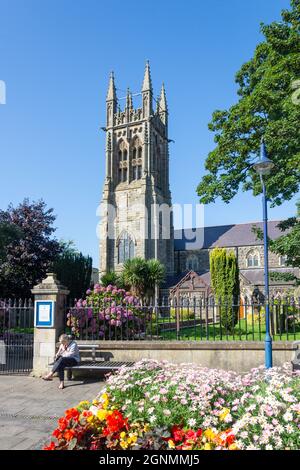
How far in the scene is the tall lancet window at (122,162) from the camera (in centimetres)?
5653

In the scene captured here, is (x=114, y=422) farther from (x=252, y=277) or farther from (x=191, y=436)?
(x=252, y=277)

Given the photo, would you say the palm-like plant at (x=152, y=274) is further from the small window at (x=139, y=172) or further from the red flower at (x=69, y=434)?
the red flower at (x=69, y=434)

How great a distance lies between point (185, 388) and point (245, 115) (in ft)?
50.5

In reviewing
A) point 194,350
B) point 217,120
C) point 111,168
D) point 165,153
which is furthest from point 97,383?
point 165,153

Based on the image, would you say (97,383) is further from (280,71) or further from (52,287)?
(280,71)

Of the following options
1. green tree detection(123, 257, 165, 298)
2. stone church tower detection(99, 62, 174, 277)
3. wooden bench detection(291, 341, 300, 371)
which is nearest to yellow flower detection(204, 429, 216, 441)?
wooden bench detection(291, 341, 300, 371)

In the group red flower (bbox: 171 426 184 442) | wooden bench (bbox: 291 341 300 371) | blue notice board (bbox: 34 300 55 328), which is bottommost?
wooden bench (bbox: 291 341 300 371)

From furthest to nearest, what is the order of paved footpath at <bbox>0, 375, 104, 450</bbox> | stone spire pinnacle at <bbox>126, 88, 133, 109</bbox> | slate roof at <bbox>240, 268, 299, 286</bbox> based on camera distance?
stone spire pinnacle at <bbox>126, 88, 133, 109</bbox>, slate roof at <bbox>240, 268, 299, 286</bbox>, paved footpath at <bbox>0, 375, 104, 450</bbox>

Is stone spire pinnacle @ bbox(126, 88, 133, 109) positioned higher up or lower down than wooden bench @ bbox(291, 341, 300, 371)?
higher up

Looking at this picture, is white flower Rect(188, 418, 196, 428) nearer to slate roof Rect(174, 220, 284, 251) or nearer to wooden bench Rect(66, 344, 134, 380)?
wooden bench Rect(66, 344, 134, 380)

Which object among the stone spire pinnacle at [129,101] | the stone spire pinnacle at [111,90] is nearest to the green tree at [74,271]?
the stone spire pinnacle at [129,101]

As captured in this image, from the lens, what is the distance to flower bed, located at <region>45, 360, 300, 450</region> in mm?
3570

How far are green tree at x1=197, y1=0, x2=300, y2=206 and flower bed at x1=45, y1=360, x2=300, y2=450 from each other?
11827mm

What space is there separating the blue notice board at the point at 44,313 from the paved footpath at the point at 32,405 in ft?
4.74
